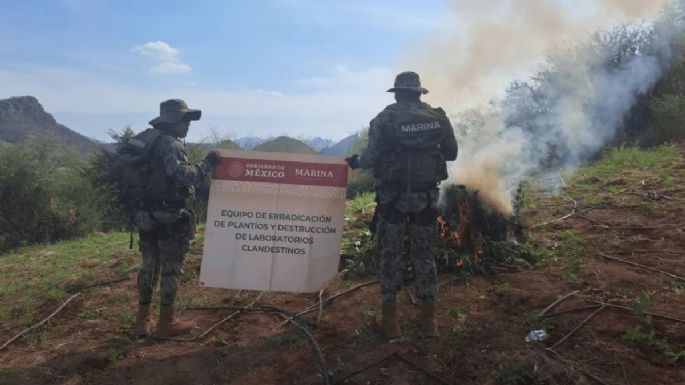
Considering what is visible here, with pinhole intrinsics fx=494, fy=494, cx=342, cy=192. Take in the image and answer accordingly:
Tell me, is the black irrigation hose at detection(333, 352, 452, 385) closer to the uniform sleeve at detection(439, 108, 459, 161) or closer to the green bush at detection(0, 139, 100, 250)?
the uniform sleeve at detection(439, 108, 459, 161)

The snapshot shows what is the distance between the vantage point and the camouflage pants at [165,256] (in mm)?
4871

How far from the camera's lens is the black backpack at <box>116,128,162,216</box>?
4.68 m

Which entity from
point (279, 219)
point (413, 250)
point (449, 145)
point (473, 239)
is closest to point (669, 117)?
point (473, 239)

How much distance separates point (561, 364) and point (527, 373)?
35cm

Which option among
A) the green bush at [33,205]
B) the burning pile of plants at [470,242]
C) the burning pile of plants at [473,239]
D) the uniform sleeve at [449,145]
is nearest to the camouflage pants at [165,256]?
the burning pile of plants at [470,242]

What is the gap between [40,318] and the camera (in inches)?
227

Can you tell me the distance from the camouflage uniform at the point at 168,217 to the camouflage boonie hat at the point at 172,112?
0.54 ft

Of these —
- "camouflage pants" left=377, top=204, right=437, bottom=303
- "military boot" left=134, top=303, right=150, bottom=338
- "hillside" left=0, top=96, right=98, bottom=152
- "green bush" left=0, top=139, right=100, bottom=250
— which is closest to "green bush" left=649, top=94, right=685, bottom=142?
"camouflage pants" left=377, top=204, right=437, bottom=303

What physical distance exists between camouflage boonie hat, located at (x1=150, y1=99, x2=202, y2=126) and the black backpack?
5.0 inches

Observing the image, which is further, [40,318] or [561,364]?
[40,318]

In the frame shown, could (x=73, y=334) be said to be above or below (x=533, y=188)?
below

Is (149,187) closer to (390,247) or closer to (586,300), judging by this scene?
(390,247)

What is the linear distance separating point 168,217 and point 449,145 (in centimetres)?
275

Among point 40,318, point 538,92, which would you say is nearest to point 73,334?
point 40,318
